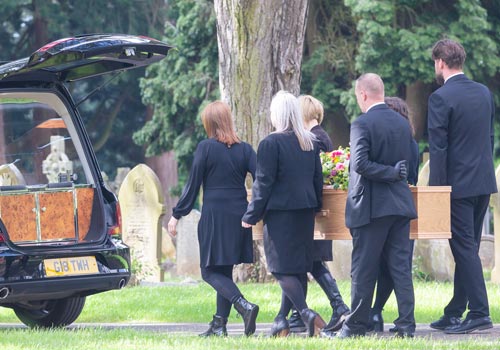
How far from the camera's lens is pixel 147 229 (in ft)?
53.7

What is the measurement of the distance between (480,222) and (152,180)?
24.5 feet

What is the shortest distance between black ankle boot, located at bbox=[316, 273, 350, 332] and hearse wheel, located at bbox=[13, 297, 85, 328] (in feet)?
7.49

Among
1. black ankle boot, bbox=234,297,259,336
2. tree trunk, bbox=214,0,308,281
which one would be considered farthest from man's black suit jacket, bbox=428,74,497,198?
tree trunk, bbox=214,0,308,281

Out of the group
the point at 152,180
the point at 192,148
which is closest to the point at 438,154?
the point at 152,180

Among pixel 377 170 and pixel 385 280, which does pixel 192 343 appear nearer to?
pixel 377 170

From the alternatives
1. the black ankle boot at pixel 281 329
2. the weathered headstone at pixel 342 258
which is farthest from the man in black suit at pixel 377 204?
the weathered headstone at pixel 342 258

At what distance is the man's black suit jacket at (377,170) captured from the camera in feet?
28.1

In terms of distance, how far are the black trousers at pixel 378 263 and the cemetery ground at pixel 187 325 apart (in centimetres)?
19

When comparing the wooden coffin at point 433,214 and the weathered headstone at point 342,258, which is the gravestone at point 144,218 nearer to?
the weathered headstone at point 342,258

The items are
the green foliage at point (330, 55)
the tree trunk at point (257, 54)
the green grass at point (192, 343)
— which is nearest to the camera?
the green grass at point (192, 343)

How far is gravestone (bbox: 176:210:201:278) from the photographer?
61.3ft

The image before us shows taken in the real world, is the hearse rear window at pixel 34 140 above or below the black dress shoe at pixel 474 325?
above

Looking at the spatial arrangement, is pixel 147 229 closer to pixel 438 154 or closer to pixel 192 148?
pixel 438 154

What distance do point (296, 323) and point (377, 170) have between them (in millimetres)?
1836
